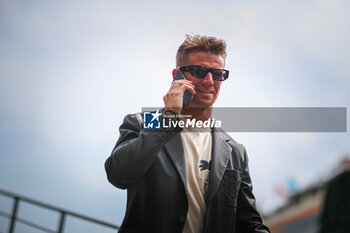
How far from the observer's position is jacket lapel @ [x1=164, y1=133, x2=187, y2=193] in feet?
4.07

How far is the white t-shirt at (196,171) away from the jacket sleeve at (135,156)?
0.14m

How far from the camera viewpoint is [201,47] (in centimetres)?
139

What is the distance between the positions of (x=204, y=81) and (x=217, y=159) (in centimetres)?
33

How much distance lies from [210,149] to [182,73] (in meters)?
0.34

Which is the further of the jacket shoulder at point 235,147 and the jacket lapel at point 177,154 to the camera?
the jacket shoulder at point 235,147

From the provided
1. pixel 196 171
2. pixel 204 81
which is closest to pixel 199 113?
pixel 204 81

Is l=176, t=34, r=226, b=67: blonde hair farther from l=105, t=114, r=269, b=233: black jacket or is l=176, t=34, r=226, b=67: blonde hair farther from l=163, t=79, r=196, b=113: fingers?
l=105, t=114, r=269, b=233: black jacket

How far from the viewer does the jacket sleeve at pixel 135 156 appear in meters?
1.14

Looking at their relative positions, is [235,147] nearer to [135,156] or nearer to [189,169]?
[189,169]

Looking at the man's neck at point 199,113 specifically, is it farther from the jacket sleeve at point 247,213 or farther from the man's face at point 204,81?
the jacket sleeve at point 247,213

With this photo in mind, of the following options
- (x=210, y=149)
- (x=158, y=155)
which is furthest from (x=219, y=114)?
(x=158, y=155)

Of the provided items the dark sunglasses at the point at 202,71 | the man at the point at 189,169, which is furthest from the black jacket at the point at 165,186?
the dark sunglasses at the point at 202,71

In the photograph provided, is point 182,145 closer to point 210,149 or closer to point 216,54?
point 210,149

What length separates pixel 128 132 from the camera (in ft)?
4.12
